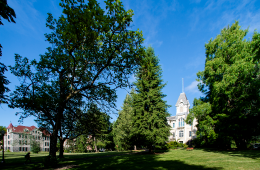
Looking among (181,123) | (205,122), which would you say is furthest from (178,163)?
(181,123)

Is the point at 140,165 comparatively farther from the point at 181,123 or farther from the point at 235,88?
the point at 181,123

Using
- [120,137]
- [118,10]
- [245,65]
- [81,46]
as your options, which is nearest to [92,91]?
[81,46]

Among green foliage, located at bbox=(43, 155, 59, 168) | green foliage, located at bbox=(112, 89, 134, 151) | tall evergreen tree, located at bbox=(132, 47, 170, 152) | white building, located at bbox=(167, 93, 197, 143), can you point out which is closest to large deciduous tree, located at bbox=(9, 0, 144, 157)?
green foliage, located at bbox=(43, 155, 59, 168)

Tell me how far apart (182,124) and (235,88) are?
36042 millimetres

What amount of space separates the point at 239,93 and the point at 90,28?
22.6 m

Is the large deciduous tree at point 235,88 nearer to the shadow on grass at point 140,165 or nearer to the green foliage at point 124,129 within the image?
the shadow on grass at point 140,165

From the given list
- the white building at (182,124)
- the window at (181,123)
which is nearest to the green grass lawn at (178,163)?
the white building at (182,124)

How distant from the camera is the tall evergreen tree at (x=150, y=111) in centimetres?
2554

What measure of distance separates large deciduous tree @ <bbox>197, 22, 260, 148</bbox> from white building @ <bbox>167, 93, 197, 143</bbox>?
90.1 ft

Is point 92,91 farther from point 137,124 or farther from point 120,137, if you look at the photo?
point 120,137

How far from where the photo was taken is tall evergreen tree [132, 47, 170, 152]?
→ 25.5 m

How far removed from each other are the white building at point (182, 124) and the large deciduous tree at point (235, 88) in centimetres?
2745

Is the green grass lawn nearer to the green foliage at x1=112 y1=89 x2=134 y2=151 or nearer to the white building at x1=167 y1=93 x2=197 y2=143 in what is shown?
the green foliage at x1=112 y1=89 x2=134 y2=151

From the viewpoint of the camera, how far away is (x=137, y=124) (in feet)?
88.2
